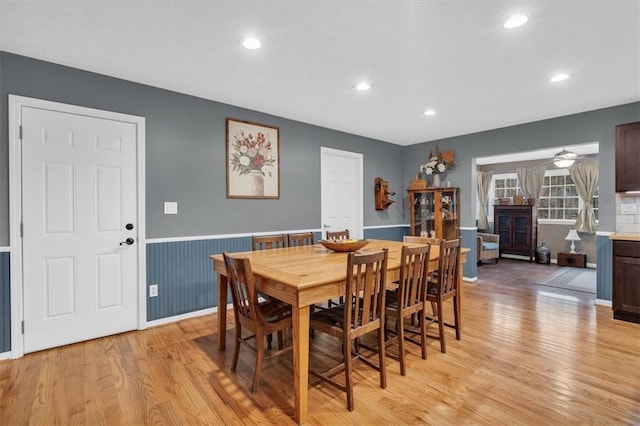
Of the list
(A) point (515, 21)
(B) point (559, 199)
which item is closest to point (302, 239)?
(A) point (515, 21)

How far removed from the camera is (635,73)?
289 cm

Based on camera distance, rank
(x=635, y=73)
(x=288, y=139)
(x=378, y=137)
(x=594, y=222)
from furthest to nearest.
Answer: (x=594, y=222) → (x=378, y=137) → (x=288, y=139) → (x=635, y=73)

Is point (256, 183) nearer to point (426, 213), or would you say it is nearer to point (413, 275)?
point (413, 275)

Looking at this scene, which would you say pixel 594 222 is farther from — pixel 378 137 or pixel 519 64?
pixel 519 64

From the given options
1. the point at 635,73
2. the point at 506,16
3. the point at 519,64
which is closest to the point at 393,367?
the point at 506,16

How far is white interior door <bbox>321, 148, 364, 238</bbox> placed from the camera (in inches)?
193

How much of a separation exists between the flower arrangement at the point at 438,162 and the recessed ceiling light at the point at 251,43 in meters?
3.97

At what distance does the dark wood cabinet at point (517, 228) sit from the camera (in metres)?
6.89

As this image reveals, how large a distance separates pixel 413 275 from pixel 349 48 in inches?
70.7

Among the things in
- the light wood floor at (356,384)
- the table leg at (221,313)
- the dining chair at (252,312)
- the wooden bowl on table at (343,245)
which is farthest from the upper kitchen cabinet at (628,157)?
the table leg at (221,313)

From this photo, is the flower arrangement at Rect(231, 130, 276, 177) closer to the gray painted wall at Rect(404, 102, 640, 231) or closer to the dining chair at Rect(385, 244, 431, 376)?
the dining chair at Rect(385, 244, 431, 376)

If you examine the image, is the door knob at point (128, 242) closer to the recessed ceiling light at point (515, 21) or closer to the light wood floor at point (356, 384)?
the light wood floor at point (356, 384)

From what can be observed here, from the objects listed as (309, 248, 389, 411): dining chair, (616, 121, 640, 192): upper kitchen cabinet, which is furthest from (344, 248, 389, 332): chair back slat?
(616, 121, 640, 192): upper kitchen cabinet

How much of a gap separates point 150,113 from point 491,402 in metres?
3.73
